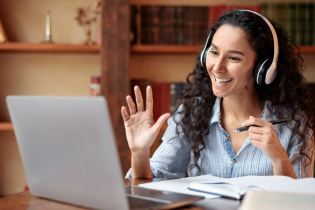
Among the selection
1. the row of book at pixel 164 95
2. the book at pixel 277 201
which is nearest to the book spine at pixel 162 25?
the row of book at pixel 164 95

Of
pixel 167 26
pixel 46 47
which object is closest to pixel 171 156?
pixel 167 26

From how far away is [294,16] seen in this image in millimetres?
2158

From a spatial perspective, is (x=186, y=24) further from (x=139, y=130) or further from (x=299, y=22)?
(x=139, y=130)

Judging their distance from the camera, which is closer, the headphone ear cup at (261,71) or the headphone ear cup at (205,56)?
the headphone ear cup at (261,71)

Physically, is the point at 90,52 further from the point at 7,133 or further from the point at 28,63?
the point at 7,133

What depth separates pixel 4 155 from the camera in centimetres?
239

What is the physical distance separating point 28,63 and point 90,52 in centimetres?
47

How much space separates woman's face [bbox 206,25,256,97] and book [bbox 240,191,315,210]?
72 centimetres

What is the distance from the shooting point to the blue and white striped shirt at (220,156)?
1258mm

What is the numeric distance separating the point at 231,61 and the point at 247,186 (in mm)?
613

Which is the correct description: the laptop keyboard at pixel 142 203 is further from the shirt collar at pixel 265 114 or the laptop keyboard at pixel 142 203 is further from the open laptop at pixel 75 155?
the shirt collar at pixel 265 114

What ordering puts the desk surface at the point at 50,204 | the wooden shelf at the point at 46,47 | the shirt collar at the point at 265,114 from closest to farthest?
the desk surface at the point at 50,204 → the shirt collar at the point at 265,114 → the wooden shelf at the point at 46,47

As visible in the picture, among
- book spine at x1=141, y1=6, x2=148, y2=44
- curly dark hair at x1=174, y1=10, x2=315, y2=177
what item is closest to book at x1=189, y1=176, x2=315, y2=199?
curly dark hair at x1=174, y1=10, x2=315, y2=177

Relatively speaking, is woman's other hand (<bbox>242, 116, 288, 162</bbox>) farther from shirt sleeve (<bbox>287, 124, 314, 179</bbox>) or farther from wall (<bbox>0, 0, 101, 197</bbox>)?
wall (<bbox>0, 0, 101, 197</bbox>)
